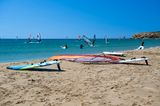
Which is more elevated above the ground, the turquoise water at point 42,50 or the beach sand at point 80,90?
the beach sand at point 80,90

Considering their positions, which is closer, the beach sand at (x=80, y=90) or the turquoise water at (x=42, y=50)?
the beach sand at (x=80, y=90)

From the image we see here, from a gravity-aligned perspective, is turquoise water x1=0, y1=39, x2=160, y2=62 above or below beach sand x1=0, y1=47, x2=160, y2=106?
below

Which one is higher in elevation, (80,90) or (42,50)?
(80,90)

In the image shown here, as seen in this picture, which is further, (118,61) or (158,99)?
(118,61)

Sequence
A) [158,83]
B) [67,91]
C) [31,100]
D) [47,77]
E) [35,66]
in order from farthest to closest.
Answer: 1. [35,66]
2. [47,77]
3. [158,83]
4. [67,91]
5. [31,100]

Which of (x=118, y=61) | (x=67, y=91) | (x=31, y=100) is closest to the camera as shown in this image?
(x=31, y=100)

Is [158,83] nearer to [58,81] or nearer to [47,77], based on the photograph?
[58,81]

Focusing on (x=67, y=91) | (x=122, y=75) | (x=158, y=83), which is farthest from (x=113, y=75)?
(x=67, y=91)

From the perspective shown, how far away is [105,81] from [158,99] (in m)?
2.64

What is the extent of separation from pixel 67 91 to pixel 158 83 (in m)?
3.14

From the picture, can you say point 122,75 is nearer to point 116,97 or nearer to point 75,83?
point 75,83

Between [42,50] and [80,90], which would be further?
[42,50]

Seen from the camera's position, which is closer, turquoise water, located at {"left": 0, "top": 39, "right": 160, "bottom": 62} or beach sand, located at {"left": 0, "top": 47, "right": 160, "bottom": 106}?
beach sand, located at {"left": 0, "top": 47, "right": 160, "bottom": 106}

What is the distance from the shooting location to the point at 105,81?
917 centimetres
